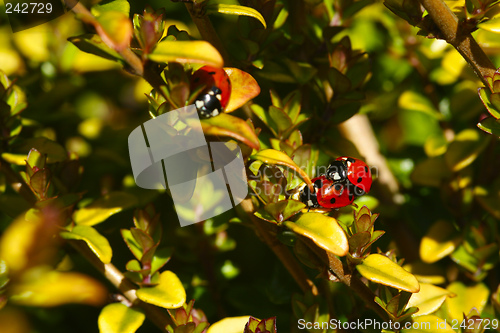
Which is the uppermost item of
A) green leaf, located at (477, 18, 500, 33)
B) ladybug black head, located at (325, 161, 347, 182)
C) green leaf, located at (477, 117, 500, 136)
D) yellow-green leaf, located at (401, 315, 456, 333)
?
green leaf, located at (477, 18, 500, 33)

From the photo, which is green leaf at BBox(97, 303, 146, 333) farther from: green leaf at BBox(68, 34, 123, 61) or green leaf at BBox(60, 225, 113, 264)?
green leaf at BBox(68, 34, 123, 61)

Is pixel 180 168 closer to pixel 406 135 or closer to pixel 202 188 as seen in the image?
pixel 202 188

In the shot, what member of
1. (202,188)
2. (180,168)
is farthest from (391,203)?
(180,168)

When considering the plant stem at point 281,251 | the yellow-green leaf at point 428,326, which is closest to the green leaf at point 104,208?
the plant stem at point 281,251

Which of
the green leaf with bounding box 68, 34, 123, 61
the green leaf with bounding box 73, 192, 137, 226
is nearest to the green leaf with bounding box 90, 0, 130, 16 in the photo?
the green leaf with bounding box 68, 34, 123, 61

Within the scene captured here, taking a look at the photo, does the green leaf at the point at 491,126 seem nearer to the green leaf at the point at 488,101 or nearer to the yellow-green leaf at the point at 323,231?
the green leaf at the point at 488,101

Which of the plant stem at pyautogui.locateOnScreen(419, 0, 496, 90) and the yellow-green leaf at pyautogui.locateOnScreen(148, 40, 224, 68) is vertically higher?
the yellow-green leaf at pyautogui.locateOnScreen(148, 40, 224, 68)
